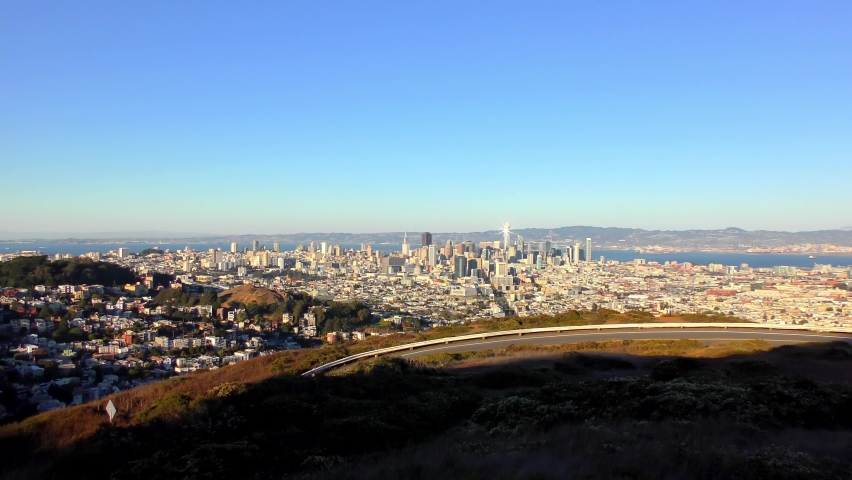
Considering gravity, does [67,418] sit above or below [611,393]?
below

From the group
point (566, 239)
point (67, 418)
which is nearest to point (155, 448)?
point (67, 418)

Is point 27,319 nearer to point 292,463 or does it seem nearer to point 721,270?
point 292,463

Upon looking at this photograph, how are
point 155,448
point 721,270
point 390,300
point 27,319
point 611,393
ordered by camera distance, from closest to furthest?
point 155,448 → point 611,393 → point 27,319 → point 390,300 → point 721,270

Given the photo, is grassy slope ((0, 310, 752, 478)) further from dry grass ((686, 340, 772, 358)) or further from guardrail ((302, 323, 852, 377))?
dry grass ((686, 340, 772, 358))

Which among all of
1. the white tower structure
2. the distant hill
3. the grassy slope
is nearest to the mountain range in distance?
the white tower structure

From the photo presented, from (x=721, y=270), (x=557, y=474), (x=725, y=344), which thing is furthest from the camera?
(x=721, y=270)

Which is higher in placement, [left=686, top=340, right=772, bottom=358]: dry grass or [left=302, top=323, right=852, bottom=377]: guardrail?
[left=686, top=340, right=772, bottom=358]: dry grass

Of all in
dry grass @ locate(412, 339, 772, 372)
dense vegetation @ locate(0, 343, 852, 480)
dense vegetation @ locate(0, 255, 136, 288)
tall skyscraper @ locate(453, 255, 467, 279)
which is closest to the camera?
dense vegetation @ locate(0, 343, 852, 480)
